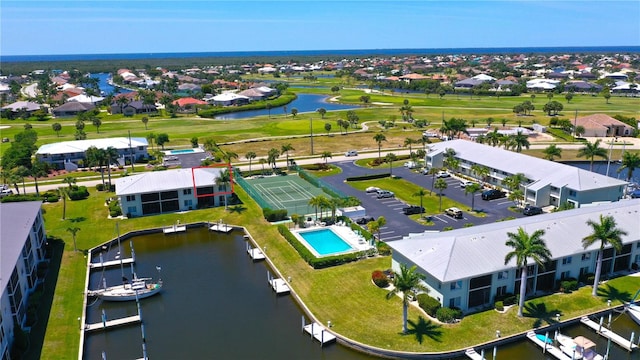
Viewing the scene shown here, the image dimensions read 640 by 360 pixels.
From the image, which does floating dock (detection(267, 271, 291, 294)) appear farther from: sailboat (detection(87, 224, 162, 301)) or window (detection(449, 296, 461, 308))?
window (detection(449, 296, 461, 308))

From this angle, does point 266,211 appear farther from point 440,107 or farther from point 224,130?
point 440,107

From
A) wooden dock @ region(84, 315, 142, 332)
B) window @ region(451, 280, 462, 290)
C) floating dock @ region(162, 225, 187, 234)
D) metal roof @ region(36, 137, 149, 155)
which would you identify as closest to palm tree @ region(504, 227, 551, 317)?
window @ region(451, 280, 462, 290)

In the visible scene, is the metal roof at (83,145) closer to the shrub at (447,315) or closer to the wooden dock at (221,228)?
the wooden dock at (221,228)

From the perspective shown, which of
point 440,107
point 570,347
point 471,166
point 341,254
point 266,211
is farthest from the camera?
point 440,107

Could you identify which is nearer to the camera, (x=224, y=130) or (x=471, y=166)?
(x=471, y=166)

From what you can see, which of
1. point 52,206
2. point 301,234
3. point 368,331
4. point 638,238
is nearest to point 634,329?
point 638,238

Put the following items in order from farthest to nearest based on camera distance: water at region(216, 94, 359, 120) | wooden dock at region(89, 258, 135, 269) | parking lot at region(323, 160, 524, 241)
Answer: water at region(216, 94, 359, 120), parking lot at region(323, 160, 524, 241), wooden dock at region(89, 258, 135, 269)

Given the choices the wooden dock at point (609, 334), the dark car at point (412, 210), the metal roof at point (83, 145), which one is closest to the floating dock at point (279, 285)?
the dark car at point (412, 210)
